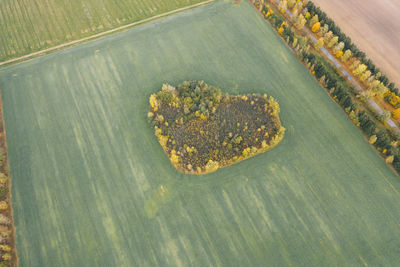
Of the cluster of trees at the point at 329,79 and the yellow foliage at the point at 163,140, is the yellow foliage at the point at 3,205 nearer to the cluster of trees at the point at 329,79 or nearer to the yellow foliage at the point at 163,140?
the yellow foliage at the point at 163,140

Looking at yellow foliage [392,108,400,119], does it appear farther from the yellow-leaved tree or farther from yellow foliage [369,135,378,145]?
the yellow-leaved tree

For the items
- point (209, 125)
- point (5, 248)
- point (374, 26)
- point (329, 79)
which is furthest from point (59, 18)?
point (374, 26)

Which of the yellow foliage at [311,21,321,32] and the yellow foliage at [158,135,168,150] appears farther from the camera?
the yellow foliage at [311,21,321,32]

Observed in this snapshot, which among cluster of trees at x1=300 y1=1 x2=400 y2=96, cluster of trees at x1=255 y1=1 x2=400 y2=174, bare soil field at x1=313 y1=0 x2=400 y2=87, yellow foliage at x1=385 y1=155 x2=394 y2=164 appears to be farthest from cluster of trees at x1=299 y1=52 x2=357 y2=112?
yellow foliage at x1=385 y1=155 x2=394 y2=164

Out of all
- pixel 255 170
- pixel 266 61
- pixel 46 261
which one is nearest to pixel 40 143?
pixel 46 261

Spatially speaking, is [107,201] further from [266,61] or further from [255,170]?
[266,61]
